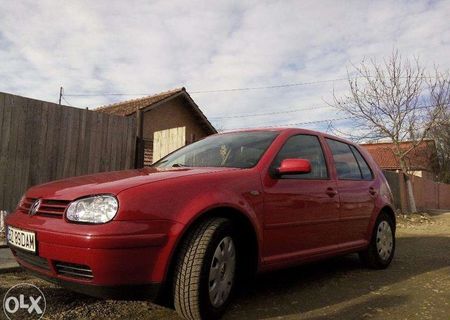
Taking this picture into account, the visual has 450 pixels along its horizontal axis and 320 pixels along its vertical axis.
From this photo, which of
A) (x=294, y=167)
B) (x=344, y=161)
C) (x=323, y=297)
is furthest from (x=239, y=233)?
(x=344, y=161)

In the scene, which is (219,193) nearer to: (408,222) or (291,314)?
(291,314)

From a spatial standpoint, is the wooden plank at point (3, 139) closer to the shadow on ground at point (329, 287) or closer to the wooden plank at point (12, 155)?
the wooden plank at point (12, 155)

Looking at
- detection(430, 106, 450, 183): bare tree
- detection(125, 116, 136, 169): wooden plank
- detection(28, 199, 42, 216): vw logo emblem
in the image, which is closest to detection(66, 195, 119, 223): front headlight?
detection(28, 199, 42, 216): vw logo emblem

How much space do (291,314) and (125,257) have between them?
4.64 feet

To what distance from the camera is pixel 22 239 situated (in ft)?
9.91

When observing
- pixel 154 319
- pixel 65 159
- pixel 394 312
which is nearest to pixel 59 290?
pixel 154 319

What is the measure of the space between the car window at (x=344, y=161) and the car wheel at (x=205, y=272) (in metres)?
1.95

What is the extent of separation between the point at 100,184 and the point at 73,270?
583 millimetres

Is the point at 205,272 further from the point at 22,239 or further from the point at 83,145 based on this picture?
the point at 83,145

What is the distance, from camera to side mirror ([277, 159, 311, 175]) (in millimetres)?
3541

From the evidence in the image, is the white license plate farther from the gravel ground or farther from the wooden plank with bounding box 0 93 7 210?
the wooden plank with bounding box 0 93 7 210

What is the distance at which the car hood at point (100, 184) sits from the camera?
2826 mm

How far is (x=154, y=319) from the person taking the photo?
308 centimetres

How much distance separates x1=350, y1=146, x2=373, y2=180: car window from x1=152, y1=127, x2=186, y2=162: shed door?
3397 mm
